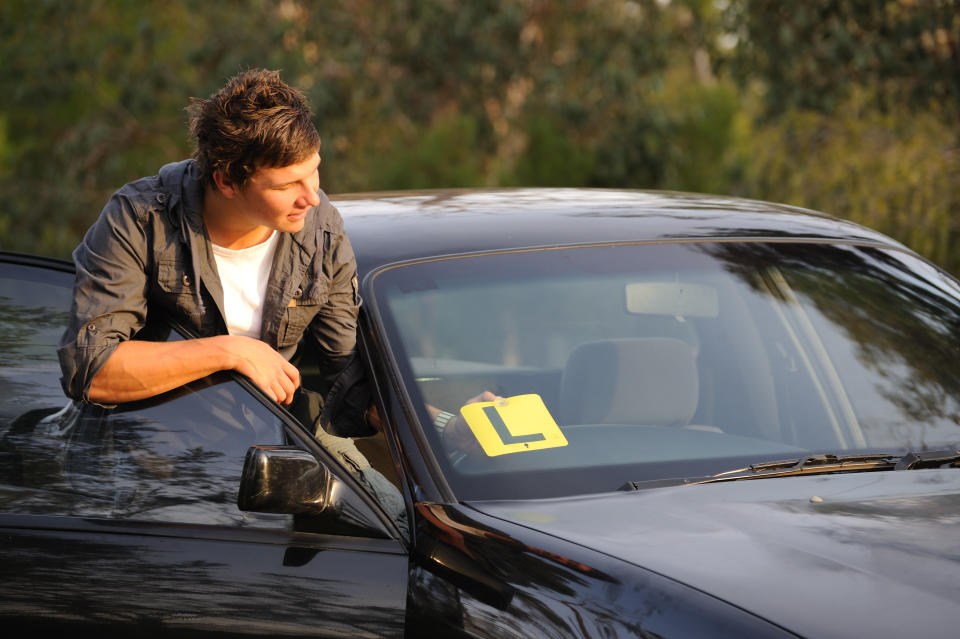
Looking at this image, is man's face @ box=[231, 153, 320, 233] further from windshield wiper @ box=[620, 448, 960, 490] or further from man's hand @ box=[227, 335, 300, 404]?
windshield wiper @ box=[620, 448, 960, 490]

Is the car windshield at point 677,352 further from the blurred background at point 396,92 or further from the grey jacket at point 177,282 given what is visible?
the blurred background at point 396,92

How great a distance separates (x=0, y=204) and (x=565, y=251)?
15.4 meters

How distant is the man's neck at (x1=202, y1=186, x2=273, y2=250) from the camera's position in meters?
2.69

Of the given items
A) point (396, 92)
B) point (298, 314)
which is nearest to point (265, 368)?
point (298, 314)

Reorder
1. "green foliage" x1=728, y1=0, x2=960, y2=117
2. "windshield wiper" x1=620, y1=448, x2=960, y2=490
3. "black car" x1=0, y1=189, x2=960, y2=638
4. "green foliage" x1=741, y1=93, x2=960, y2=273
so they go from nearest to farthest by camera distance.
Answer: "black car" x1=0, y1=189, x2=960, y2=638 < "windshield wiper" x1=620, y1=448, x2=960, y2=490 < "green foliage" x1=741, y1=93, x2=960, y2=273 < "green foliage" x1=728, y1=0, x2=960, y2=117

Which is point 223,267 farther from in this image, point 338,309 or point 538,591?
point 538,591

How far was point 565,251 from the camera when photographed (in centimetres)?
288

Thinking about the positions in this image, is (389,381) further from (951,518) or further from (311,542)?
(951,518)

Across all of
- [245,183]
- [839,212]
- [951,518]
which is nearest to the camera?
[951,518]

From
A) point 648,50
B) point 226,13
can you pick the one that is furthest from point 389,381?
point 226,13

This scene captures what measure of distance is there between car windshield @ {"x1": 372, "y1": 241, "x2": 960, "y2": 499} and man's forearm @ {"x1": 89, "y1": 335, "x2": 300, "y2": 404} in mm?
290

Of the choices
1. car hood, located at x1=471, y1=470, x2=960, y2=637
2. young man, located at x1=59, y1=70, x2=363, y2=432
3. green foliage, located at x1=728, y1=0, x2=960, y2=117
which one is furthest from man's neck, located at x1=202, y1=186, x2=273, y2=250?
green foliage, located at x1=728, y1=0, x2=960, y2=117

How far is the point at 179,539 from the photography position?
2.32 meters

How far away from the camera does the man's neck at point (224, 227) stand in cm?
269
